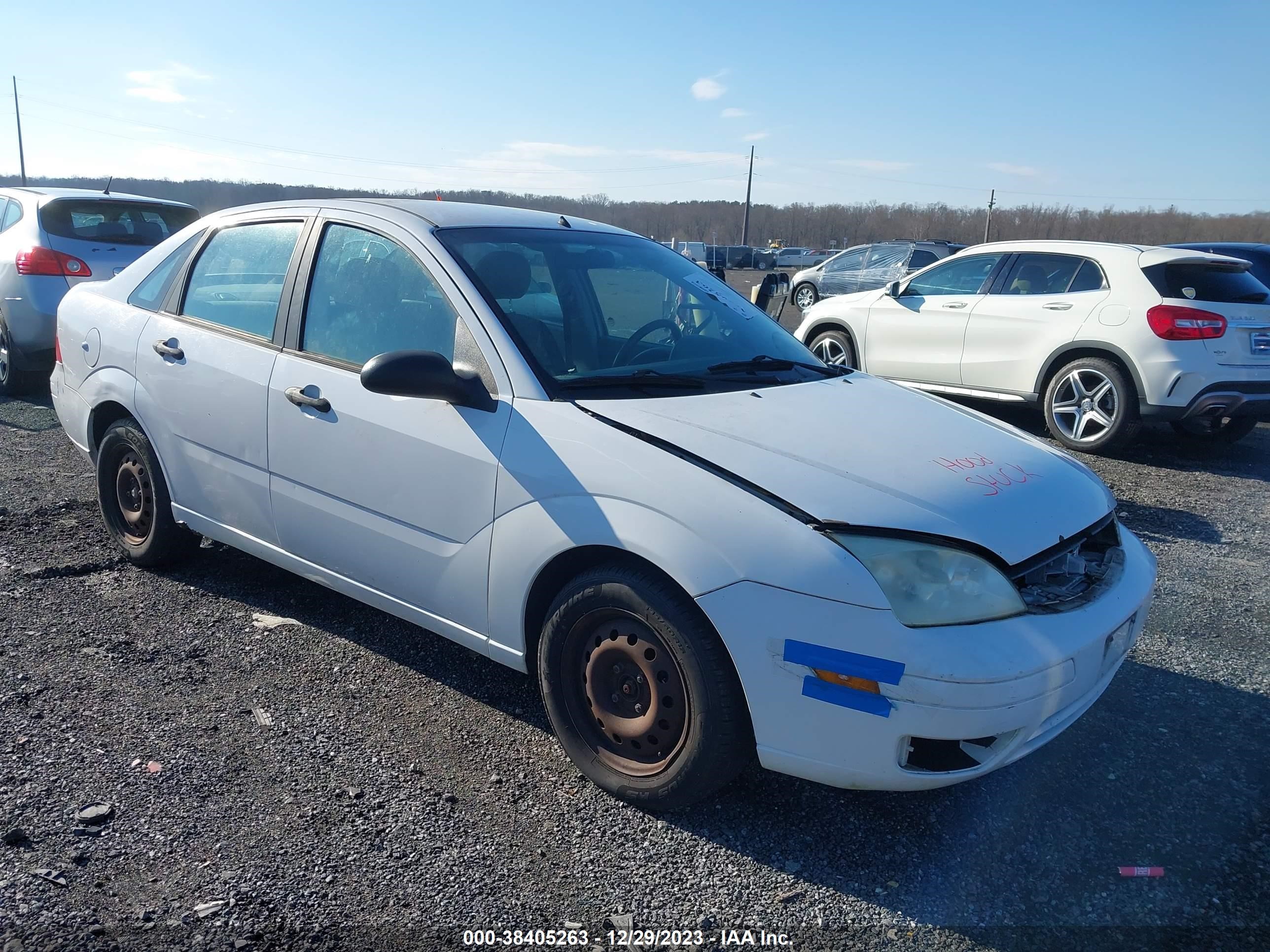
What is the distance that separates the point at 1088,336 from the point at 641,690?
6.18 metres

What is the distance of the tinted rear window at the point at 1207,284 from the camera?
7.16 metres

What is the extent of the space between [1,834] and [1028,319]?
765 centimetres

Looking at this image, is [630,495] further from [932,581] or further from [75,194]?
[75,194]

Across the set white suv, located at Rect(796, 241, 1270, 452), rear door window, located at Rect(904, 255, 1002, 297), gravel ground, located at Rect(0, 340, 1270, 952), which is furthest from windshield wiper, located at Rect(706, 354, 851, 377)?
rear door window, located at Rect(904, 255, 1002, 297)

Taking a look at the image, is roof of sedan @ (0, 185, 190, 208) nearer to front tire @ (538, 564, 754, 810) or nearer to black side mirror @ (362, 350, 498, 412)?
black side mirror @ (362, 350, 498, 412)

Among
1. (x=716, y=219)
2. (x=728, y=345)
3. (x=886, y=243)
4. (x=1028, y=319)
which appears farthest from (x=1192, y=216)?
(x=728, y=345)

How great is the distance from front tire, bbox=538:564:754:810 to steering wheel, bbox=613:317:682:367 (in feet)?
2.77

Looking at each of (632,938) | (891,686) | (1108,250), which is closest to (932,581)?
(891,686)

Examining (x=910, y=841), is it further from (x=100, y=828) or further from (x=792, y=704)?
(x=100, y=828)

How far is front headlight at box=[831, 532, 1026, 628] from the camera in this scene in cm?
236

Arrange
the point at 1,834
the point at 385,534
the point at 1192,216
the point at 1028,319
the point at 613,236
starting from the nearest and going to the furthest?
the point at 1,834
the point at 385,534
the point at 613,236
the point at 1028,319
the point at 1192,216

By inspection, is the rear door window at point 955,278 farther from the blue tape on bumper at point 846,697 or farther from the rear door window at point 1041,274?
the blue tape on bumper at point 846,697

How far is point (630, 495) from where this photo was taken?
2.62 meters

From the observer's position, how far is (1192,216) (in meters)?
86.4
